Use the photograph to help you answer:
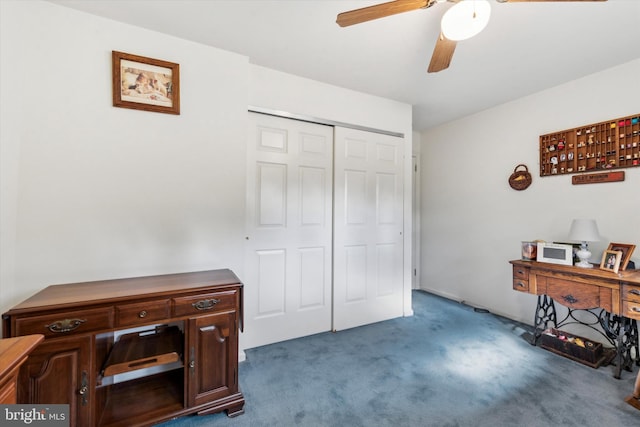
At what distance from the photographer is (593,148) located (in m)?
2.46

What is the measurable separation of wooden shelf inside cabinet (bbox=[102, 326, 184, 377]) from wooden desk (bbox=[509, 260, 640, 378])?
113 inches

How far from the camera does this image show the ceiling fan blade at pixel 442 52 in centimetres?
150

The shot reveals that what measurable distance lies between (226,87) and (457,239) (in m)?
3.37

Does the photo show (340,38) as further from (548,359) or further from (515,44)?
(548,359)

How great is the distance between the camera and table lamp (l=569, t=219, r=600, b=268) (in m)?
2.18

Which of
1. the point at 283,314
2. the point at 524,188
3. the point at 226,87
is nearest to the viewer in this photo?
the point at 226,87

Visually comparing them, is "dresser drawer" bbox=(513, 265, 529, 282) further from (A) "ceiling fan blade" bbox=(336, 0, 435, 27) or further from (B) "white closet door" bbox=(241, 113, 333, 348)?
(A) "ceiling fan blade" bbox=(336, 0, 435, 27)

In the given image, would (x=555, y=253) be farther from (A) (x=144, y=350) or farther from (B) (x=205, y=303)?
(A) (x=144, y=350)

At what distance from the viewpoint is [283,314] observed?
2553 mm

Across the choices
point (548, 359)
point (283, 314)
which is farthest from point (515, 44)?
point (283, 314)

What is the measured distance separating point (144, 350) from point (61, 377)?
14.6 inches

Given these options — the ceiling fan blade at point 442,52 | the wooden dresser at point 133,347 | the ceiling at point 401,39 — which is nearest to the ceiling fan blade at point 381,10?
the ceiling fan blade at point 442,52

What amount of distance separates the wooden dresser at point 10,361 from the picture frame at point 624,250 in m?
→ 3.45

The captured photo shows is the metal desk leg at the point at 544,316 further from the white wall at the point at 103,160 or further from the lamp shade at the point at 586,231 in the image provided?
the white wall at the point at 103,160
